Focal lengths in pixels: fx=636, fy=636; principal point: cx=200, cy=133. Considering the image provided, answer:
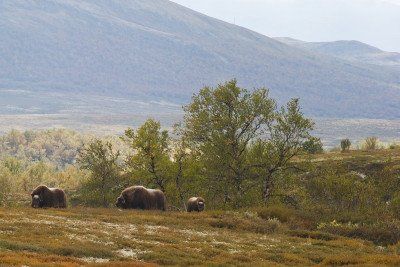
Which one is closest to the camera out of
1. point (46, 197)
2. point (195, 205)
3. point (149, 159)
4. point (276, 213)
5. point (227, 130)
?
point (276, 213)

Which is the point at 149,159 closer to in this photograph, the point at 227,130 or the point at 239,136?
the point at 227,130

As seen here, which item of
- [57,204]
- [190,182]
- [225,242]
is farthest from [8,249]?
[190,182]

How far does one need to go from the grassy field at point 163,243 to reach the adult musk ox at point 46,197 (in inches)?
344

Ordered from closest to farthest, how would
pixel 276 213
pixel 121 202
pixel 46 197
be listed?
pixel 276 213 < pixel 46 197 < pixel 121 202

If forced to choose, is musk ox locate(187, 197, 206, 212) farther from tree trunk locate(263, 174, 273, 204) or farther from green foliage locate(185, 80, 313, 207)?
tree trunk locate(263, 174, 273, 204)

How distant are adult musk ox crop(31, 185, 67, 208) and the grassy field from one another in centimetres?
875

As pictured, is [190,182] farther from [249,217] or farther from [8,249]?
[8,249]

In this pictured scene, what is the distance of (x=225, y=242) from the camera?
4188cm

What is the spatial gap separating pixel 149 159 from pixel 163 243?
117 feet

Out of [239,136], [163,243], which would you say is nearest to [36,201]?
[239,136]

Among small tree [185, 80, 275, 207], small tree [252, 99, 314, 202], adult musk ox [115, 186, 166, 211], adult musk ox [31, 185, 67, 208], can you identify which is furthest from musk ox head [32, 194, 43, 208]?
small tree [252, 99, 314, 202]

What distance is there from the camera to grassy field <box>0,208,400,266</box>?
1296 inches

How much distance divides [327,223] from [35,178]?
11339 centimetres

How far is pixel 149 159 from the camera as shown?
74312mm
